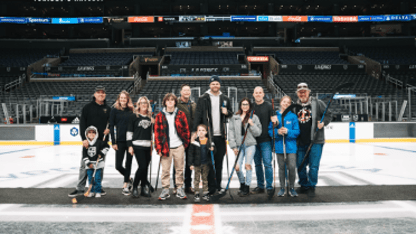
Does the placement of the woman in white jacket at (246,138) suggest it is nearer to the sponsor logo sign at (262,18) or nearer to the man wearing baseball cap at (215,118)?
the man wearing baseball cap at (215,118)

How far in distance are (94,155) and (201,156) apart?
1626 millimetres

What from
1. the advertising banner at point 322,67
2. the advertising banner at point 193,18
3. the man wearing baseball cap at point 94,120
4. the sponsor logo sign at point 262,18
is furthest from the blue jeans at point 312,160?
the sponsor logo sign at point 262,18

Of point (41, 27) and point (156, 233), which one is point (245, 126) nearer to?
point (156, 233)

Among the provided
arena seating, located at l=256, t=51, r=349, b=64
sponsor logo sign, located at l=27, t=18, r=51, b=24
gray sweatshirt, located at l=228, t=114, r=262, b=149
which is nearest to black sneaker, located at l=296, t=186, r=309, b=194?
gray sweatshirt, located at l=228, t=114, r=262, b=149

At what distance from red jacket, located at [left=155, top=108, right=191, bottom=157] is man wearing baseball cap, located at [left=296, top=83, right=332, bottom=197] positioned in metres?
1.72

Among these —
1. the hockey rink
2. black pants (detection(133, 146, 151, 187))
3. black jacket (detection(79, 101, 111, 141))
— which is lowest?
the hockey rink

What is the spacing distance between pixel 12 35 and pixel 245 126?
36.6 meters

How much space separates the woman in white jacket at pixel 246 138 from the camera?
386 centimetres

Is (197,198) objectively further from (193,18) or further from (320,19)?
(320,19)

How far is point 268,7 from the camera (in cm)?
2928

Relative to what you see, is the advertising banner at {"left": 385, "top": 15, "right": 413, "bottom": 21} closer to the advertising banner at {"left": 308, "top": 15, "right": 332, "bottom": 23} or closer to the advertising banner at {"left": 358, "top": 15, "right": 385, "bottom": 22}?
the advertising banner at {"left": 358, "top": 15, "right": 385, "bottom": 22}

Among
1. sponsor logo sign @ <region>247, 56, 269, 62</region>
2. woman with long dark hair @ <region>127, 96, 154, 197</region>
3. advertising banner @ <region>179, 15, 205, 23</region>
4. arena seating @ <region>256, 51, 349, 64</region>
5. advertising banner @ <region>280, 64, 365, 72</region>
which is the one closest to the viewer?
woman with long dark hair @ <region>127, 96, 154, 197</region>

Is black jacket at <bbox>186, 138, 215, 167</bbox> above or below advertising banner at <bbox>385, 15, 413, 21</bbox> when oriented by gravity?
below

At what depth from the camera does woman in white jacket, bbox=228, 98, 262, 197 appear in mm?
3861
